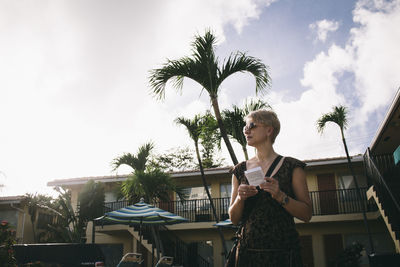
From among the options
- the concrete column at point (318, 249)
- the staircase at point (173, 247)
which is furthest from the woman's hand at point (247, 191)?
the concrete column at point (318, 249)

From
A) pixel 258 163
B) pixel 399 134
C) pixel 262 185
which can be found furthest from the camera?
pixel 399 134

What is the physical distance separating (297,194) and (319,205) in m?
16.7

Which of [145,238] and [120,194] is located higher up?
[120,194]

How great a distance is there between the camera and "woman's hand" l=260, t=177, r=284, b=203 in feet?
5.45

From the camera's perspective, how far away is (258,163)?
197cm

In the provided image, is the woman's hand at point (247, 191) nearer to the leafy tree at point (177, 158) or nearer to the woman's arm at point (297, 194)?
the woman's arm at point (297, 194)

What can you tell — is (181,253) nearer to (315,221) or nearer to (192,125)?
(315,221)

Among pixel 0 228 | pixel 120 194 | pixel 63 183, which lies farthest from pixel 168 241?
pixel 0 228

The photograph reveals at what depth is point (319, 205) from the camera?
17203mm

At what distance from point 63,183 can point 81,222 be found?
184 inches

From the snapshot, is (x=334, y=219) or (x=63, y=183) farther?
(x=63, y=183)

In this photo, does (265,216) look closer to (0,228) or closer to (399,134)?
(0,228)

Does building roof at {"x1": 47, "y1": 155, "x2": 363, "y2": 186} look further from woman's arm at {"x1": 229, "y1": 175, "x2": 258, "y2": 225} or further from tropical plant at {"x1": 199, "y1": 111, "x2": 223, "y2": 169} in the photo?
woman's arm at {"x1": 229, "y1": 175, "x2": 258, "y2": 225}

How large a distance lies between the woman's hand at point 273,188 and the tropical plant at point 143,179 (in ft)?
40.5
